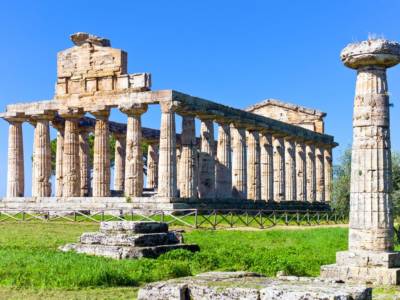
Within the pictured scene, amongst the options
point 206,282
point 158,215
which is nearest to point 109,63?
point 158,215

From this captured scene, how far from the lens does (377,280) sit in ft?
52.9

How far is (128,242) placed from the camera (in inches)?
743

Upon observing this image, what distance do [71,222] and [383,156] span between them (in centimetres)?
2264

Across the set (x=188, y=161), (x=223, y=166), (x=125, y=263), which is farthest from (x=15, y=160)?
(x=125, y=263)

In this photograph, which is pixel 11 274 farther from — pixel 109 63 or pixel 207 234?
pixel 109 63

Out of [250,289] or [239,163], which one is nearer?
[250,289]

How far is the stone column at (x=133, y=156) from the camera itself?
44188mm

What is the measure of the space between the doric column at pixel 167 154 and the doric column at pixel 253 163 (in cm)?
1183

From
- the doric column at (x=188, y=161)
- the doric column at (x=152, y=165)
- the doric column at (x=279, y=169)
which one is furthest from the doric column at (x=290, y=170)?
the doric column at (x=188, y=161)

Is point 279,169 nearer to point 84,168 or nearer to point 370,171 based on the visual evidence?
point 84,168

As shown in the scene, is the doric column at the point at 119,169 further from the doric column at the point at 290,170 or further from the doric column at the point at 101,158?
the doric column at the point at 290,170

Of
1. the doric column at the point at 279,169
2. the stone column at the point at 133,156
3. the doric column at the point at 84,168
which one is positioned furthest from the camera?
the doric column at the point at 279,169

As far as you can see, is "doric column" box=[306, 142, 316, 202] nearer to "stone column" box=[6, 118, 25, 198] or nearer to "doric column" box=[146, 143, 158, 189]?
"doric column" box=[146, 143, 158, 189]

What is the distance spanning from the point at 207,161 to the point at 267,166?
10032mm
